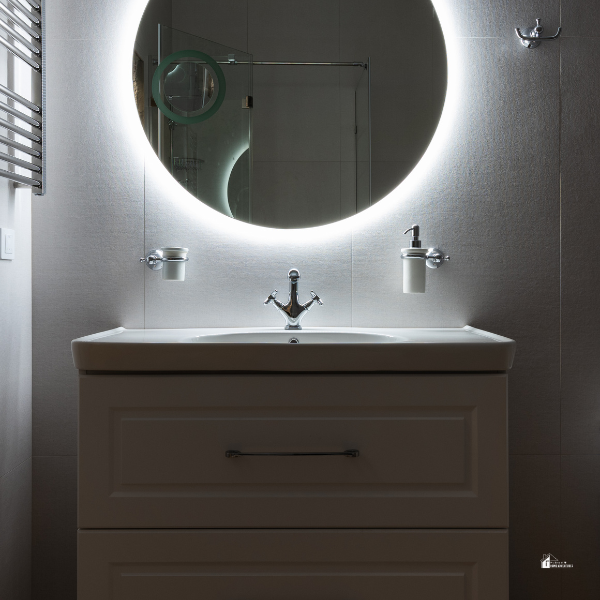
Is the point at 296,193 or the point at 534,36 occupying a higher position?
the point at 534,36

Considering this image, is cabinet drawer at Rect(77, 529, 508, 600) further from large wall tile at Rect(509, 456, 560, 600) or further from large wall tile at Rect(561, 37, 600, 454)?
large wall tile at Rect(561, 37, 600, 454)

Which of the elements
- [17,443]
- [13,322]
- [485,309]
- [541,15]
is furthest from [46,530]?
[541,15]

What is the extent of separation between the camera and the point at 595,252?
156cm

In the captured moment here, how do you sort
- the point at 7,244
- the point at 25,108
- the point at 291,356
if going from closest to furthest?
the point at 291,356, the point at 7,244, the point at 25,108

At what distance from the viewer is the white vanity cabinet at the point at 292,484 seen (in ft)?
3.50

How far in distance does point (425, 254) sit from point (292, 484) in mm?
720

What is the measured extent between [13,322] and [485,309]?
1.29 m

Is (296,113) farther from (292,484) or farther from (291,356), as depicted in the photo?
A: (292,484)

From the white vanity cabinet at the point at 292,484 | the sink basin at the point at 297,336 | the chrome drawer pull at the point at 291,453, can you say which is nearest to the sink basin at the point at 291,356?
the white vanity cabinet at the point at 292,484

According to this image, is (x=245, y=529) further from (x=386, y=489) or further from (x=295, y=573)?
(x=386, y=489)

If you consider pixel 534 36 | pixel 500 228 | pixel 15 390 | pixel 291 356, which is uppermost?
pixel 534 36

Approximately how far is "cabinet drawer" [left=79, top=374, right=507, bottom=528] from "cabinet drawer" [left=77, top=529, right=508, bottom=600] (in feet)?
0.09

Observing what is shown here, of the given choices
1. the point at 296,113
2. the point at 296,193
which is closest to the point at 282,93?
the point at 296,113

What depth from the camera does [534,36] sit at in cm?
154
